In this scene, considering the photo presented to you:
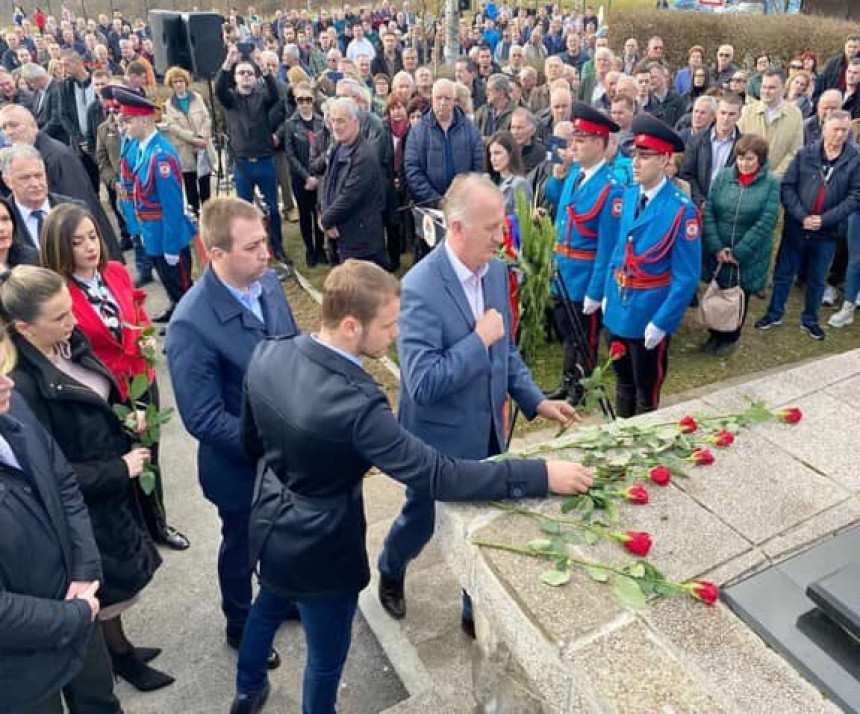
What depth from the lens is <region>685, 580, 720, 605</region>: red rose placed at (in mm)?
1829

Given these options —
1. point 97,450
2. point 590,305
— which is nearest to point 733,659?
point 97,450

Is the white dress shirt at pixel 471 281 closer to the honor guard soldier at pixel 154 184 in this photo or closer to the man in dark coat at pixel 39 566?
the man in dark coat at pixel 39 566

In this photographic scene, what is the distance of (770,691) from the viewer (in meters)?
1.62

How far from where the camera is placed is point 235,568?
3023mm

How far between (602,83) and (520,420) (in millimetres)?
5365

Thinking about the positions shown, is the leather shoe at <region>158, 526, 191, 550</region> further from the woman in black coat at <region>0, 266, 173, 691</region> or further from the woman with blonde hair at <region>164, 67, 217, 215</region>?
the woman with blonde hair at <region>164, 67, 217, 215</region>

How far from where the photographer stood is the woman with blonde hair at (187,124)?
25.9ft

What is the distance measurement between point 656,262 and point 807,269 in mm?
2871

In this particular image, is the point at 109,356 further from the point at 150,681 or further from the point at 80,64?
the point at 80,64

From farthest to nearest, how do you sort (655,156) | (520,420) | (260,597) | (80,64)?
(80,64) → (520,420) → (655,156) → (260,597)

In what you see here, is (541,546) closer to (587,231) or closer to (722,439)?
(722,439)

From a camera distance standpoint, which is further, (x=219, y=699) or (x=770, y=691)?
(x=219, y=699)

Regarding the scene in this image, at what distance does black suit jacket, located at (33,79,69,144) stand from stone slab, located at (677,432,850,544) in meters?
8.37

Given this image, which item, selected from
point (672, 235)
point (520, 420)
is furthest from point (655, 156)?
point (520, 420)
